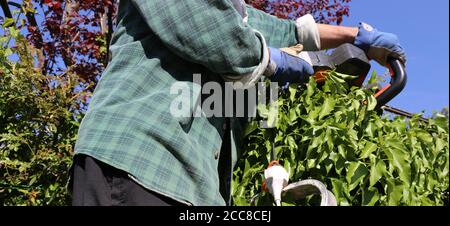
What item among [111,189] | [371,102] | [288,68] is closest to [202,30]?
[288,68]

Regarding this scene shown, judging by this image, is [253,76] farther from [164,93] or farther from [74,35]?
[74,35]

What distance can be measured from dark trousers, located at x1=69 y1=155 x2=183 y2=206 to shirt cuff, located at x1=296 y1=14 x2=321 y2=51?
841 mm

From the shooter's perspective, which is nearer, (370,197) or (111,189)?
(111,189)

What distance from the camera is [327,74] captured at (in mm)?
1874

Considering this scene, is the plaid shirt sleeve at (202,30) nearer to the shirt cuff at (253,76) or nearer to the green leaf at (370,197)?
the shirt cuff at (253,76)

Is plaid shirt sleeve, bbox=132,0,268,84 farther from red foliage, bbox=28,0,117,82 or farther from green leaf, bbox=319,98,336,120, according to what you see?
red foliage, bbox=28,0,117,82

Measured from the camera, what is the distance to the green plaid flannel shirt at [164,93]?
1407 mm

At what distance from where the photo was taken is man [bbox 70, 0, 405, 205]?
1.39m

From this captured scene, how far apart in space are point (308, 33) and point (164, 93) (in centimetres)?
67

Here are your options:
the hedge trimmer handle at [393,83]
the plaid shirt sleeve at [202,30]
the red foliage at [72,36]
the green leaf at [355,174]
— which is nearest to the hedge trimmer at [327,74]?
the hedge trimmer handle at [393,83]

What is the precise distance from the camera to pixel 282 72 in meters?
1.64

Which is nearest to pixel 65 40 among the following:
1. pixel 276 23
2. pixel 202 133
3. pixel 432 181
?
pixel 276 23

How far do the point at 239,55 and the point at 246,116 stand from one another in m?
0.37
